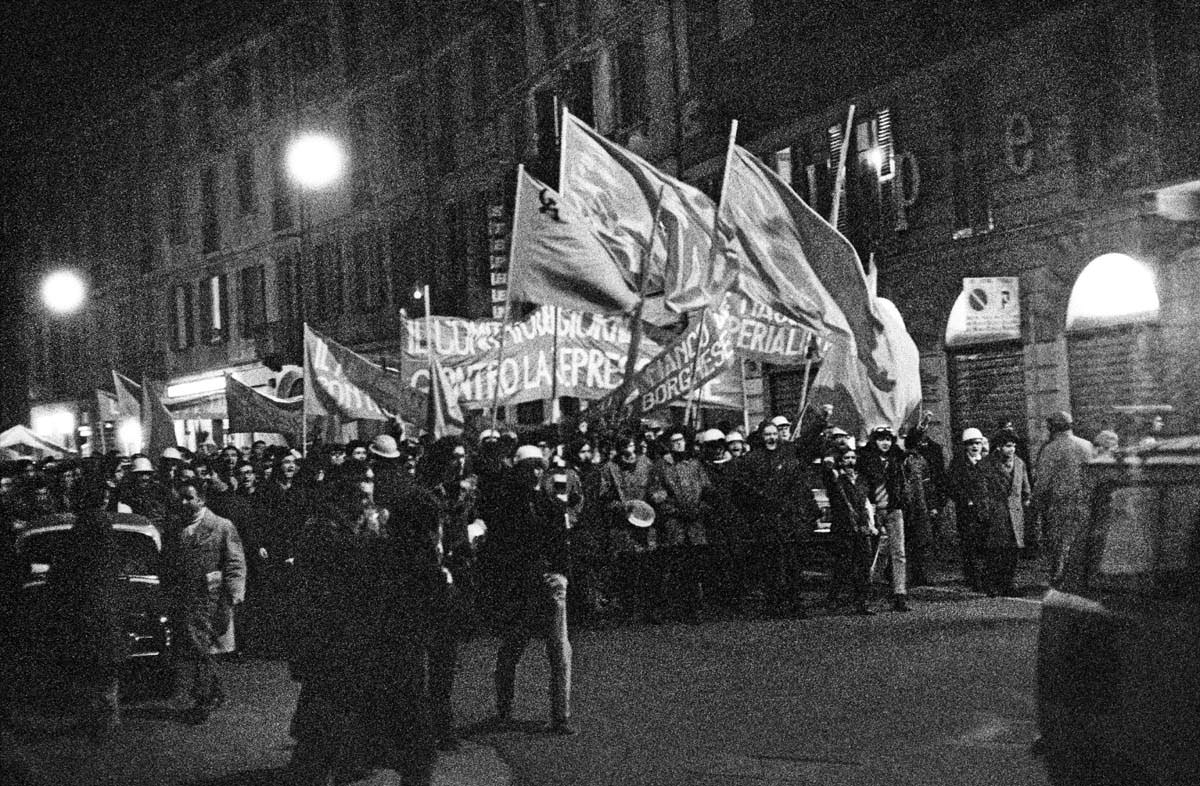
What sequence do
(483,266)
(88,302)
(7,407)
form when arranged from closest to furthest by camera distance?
(483,266) → (88,302) → (7,407)

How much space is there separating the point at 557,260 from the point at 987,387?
989 centimetres

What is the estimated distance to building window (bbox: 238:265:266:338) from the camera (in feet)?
151

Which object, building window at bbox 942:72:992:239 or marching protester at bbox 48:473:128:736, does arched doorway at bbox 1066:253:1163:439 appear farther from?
marching protester at bbox 48:473:128:736

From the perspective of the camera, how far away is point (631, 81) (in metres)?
30.9

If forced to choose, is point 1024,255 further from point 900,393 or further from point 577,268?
point 577,268

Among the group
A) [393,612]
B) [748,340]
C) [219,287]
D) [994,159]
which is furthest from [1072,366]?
[219,287]

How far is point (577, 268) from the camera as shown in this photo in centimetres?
1341

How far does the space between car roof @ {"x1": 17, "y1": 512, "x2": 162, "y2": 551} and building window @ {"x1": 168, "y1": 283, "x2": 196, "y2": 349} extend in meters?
41.2

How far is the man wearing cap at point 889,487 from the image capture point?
13.1 metres

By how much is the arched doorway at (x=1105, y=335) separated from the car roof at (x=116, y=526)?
40.2 feet

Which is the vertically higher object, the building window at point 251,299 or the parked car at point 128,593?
the building window at point 251,299

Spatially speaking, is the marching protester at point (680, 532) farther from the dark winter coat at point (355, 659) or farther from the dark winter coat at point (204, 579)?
the dark winter coat at point (355, 659)

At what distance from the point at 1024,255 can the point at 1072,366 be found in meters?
1.76

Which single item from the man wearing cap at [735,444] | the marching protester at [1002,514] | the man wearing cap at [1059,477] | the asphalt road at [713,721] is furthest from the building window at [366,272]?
the asphalt road at [713,721]
